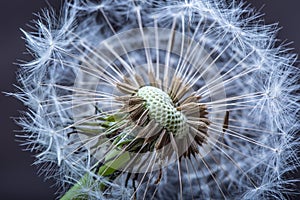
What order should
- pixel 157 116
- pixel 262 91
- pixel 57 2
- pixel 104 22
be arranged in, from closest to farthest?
pixel 157 116
pixel 262 91
pixel 104 22
pixel 57 2

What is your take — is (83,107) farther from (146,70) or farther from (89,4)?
(89,4)

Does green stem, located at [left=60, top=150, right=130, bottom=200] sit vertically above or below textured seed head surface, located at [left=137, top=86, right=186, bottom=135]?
below

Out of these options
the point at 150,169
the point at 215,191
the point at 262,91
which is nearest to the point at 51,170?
the point at 150,169

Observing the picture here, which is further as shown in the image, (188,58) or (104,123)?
(188,58)

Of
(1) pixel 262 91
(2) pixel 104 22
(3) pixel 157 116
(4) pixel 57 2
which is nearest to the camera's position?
(3) pixel 157 116

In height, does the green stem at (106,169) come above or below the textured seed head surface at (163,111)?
below

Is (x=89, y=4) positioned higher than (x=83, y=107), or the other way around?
(x=89, y=4)

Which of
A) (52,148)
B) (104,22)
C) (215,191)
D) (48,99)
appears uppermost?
(104,22)

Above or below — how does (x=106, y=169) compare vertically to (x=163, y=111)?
below
